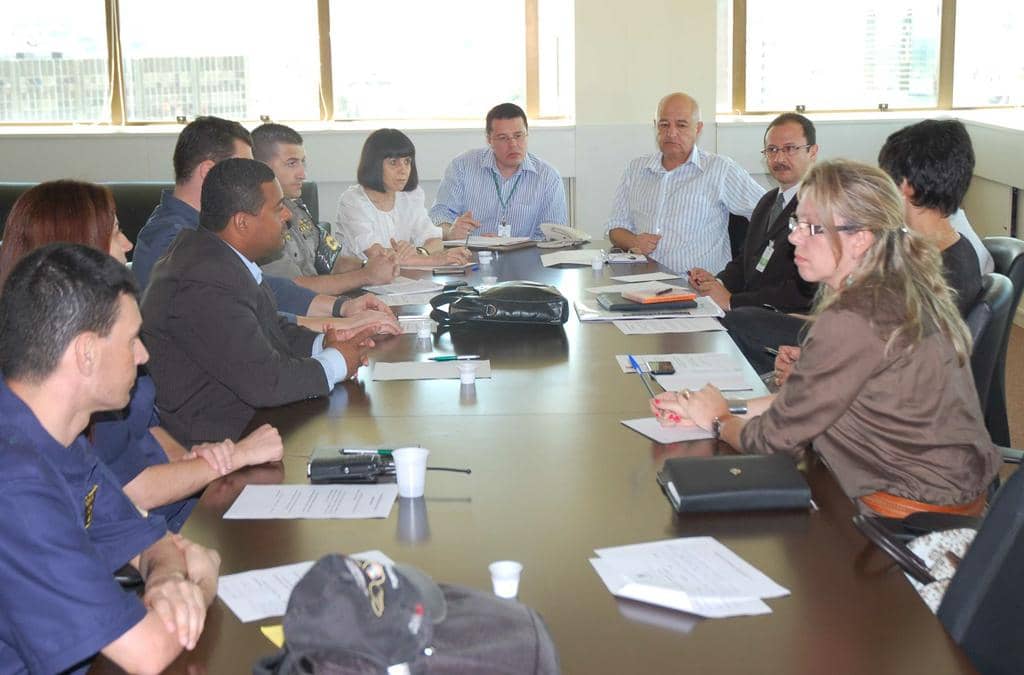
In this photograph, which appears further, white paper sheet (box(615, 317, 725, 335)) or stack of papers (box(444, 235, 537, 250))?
stack of papers (box(444, 235, 537, 250))

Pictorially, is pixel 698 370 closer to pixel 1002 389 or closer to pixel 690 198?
pixel 1002 389

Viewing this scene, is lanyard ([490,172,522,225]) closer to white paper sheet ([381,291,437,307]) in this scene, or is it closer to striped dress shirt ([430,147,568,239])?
striped dress shirt ([430,147,568,239])

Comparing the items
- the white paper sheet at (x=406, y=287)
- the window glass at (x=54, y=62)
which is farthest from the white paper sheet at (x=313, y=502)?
the window glass at (x=54, y=62)

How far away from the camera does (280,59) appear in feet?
26.0

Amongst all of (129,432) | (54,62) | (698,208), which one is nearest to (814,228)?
(129,432)

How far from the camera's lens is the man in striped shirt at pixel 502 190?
6.13m

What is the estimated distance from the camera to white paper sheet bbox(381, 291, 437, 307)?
13.9 feet

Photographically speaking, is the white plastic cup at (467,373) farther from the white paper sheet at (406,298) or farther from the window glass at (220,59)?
the window glass at (220,59)

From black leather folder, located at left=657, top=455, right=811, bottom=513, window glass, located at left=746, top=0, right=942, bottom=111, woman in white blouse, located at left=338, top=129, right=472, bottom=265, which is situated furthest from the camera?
window glass, located at left=746, top=0, right=942, bottom=111

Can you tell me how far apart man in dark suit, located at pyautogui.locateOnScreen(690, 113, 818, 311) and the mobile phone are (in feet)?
5.62

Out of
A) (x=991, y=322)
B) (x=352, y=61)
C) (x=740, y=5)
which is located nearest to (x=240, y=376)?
(x=991, y=322)

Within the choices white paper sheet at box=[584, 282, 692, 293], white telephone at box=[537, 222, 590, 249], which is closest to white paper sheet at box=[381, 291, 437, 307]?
white paper sheet at box=[584, 282, 692, 293]

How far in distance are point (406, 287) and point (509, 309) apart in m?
0.96

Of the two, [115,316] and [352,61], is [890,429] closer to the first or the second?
[115,316]
